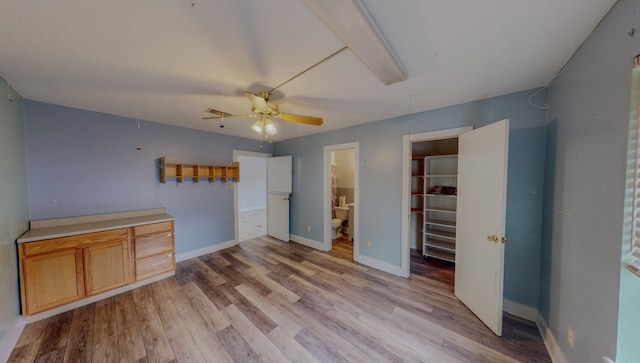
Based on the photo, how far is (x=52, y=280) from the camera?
1986mm

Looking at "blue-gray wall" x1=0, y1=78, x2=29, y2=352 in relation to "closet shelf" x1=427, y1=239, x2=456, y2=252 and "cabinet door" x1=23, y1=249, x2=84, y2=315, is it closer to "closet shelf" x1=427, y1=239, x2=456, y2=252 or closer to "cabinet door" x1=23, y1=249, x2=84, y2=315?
"cabinet door" x1=23, y1=249, x2=84, y2=315

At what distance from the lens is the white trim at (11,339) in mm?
1518

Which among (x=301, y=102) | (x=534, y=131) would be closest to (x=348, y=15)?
(x=301, y=102)

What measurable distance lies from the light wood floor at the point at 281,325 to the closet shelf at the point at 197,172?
5.07 ft

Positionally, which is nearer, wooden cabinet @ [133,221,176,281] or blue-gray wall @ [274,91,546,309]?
Result: blue-gray wall @ [274,91,546,309]

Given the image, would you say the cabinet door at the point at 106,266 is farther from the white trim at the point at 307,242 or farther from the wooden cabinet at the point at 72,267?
the white trim at the point at 307,242

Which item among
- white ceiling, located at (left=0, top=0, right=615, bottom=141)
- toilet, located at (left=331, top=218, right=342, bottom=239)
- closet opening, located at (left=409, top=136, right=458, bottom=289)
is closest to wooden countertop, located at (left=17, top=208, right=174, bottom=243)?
white ceiling, located at (left=0, top=0, right=615, bottom=141)

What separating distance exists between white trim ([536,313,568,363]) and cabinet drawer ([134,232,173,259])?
4.15m

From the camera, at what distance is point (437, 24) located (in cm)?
109

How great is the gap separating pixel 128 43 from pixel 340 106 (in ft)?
6.10

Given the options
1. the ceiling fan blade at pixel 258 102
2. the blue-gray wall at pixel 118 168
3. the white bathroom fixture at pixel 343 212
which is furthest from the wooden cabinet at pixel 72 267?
the white bathroom fixture at pixel 343 212

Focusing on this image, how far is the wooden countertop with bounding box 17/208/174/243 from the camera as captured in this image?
2018mm

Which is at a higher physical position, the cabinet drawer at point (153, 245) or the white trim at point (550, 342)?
the cabinet drawer at point (153, 245)

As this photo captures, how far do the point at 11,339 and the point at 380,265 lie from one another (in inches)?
149
